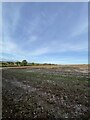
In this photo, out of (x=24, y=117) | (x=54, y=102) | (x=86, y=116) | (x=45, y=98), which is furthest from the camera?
(x=45, y=98)

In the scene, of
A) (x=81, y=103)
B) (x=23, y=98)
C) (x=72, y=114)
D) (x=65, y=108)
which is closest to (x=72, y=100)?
(x=81, y=103)

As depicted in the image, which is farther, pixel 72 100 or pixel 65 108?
pixel 72 100

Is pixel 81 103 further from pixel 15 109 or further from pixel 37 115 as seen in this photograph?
pixel 15 109

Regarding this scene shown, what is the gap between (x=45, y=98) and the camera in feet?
60.0

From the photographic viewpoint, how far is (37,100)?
56.8ft

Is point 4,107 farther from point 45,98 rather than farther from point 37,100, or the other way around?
point 45,98

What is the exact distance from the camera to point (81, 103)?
17000mm

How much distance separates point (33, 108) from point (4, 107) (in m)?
2.37

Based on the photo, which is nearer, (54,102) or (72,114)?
(72,114)

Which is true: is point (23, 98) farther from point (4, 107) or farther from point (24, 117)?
point (24, 117)

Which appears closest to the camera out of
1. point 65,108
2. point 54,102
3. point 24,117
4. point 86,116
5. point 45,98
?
point 24,117

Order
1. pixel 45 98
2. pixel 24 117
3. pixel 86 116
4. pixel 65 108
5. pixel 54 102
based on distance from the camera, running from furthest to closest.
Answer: pixel 45 98
pixel 54 102
pixel 65 108
pixel 86 116
pixel 24 117

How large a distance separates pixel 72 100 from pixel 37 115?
5.35 metres

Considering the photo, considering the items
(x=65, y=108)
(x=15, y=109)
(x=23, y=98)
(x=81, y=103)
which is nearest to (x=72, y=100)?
(x=81, y=103)
